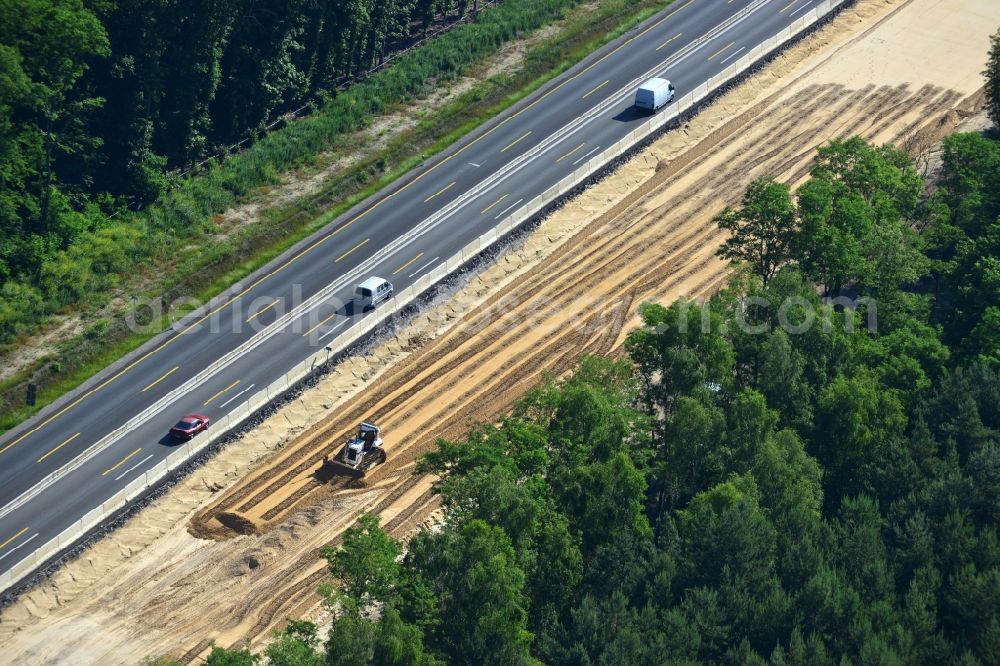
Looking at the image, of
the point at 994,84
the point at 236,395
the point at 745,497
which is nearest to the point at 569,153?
the point at 994,84

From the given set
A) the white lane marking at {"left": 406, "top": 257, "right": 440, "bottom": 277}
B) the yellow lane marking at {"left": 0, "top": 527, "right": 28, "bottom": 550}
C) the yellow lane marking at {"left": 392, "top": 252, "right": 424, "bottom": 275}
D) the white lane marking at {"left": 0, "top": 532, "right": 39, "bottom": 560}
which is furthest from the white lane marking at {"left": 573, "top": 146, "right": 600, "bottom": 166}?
the yellow lane marking at {"left": 0, "top": 527, "right": 28, "bottom": 550}

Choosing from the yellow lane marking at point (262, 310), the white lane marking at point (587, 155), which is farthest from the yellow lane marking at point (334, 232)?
the white lane marking at point (587, 155)

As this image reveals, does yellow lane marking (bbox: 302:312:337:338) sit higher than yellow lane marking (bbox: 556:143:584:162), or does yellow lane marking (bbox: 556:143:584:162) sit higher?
yellow lane marking (bbox: 302:312:337:338)

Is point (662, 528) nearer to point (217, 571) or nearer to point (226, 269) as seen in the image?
point (217, 571)

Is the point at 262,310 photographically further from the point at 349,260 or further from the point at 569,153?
the point at 569,153

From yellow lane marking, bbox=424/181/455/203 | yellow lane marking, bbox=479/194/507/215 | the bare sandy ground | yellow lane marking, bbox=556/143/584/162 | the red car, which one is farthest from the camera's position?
yellow lane marking, bbox=556/143/584/162

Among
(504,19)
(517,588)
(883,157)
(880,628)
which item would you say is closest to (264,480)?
(517,588)

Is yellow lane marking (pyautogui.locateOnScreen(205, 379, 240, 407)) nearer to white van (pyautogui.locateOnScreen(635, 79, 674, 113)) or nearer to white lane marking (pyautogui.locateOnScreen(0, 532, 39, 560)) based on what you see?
white lane marking (pyautogui.locateOnScreen(0, 532, 39, 560))
